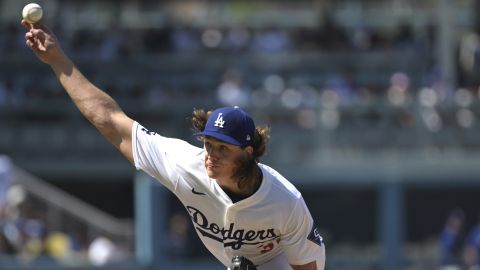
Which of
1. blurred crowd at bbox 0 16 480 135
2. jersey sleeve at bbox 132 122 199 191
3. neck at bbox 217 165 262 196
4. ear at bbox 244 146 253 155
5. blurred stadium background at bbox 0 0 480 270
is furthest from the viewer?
blurred crowd at bbox 0 16 480 135

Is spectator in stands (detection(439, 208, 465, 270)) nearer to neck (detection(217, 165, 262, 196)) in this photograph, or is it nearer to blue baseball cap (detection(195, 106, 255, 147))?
neck (detection(217, 165, 262, 196))

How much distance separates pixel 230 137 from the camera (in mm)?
5434

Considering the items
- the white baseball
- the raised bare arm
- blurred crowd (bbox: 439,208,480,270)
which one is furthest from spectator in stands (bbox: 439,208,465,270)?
the white baseball

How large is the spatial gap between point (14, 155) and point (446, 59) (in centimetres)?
749

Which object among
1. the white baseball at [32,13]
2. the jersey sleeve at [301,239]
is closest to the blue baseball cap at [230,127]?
the jersey sleeve at [301,239]

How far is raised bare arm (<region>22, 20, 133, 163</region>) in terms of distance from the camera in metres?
5.69

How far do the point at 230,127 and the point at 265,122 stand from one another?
11506 millimetres

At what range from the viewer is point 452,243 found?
15.0 meters

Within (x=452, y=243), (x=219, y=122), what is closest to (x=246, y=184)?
(x=219, y=122)

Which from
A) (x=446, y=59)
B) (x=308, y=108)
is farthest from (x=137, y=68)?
(x=446, y=59)

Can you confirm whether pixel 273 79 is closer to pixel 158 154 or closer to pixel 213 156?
pixel 158 154

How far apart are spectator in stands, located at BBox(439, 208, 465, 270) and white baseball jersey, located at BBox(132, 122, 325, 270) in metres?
8.27

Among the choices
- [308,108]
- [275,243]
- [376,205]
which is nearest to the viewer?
[275,243]

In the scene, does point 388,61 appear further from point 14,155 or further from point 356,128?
point 14,155
